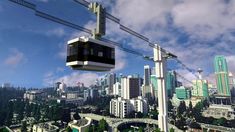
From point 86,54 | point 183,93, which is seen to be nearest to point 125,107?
point 183,93

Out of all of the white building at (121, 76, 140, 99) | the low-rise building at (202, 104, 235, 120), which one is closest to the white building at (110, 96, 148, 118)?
the white building at (121, 76, 140, 99)

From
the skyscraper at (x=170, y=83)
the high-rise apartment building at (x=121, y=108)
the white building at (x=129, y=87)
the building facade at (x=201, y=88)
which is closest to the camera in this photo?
the high-rise apartment building at (x=121, y=108)

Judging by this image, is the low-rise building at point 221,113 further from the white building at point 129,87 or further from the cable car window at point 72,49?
the cable car window at point 72,49

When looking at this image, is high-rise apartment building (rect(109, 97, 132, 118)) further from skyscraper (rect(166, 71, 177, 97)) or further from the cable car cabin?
skyscraper (rect(166, 71, 177, 97))

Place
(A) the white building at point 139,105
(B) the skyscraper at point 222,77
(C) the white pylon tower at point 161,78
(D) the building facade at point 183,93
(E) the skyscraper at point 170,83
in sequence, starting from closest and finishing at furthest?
(C) the white pylon tower at point 161,78 → (A) the white building at point 139,105 → (D) the building facade at point 183,93 → (B) the skyscraper at point 222,77 → (E) the skyscraper at point 170,83

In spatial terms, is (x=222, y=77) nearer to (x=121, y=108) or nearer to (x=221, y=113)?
(x=221, y=113)

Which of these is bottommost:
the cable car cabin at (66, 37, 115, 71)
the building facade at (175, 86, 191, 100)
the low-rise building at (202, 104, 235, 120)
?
the low-rise building at (202, 104, 235, 120)

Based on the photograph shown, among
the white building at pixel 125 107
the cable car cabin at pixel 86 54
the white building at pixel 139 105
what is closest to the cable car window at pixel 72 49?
the cable car cabin at pixel 86 54
